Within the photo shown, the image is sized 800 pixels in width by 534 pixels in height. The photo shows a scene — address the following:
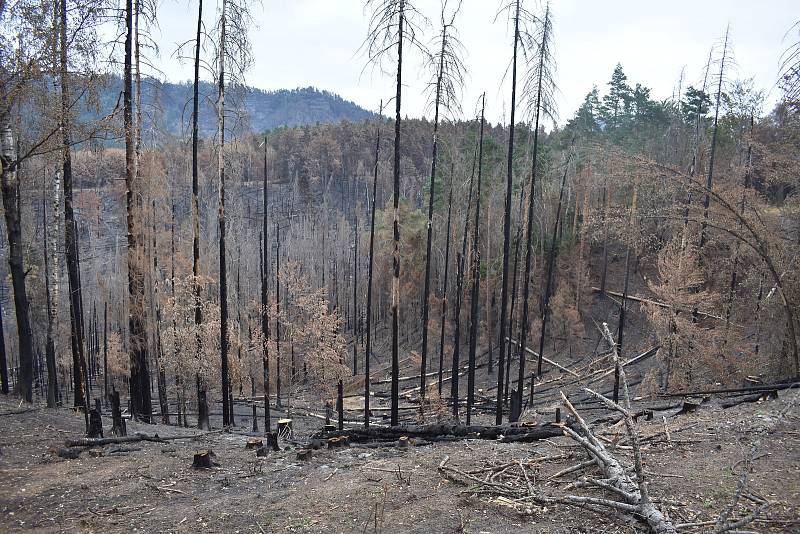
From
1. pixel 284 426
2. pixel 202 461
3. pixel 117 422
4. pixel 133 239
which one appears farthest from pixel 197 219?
pixel 202 461

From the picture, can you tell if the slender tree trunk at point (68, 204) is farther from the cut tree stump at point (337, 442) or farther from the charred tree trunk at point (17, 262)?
the cut tree stump at point (337, 442)

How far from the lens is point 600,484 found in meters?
5.21

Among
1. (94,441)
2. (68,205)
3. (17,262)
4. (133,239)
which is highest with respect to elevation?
(68,205)

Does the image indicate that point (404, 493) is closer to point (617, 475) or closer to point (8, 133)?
point (617, 475)

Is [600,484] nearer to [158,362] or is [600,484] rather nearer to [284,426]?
[284,426]

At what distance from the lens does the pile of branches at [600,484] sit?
4680 millimetres

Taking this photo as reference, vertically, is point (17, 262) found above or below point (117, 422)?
above

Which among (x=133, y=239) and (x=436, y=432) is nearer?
(x=436, y=432)

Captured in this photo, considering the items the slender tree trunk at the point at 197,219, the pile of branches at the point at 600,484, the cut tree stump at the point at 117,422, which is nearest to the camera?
the pile of branches at the point at 600,484

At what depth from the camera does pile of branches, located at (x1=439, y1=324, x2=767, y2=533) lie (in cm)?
468

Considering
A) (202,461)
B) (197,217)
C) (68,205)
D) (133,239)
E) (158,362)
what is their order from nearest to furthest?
(202,461), (68,205), (133,239), (197,217), (158,362)

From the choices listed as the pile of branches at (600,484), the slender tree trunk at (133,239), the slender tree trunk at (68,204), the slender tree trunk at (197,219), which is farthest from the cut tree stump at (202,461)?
the slender tree trunk at (197,219)

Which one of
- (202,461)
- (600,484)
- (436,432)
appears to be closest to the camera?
(600,484)

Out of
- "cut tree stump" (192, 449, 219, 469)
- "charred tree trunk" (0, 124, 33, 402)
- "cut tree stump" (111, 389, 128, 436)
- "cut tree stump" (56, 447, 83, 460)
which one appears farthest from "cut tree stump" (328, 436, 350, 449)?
"charred tree trunk" (0, 124, 33, 402)
